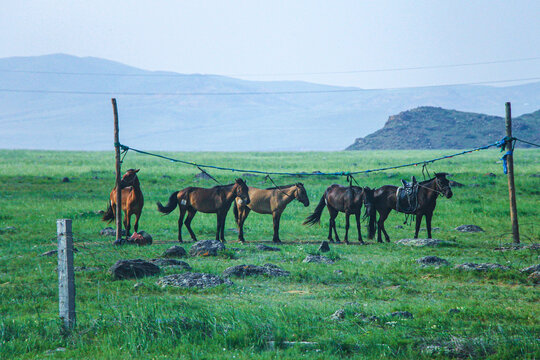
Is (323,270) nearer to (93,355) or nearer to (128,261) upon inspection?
(128,261)

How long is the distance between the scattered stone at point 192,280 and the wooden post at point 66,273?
3.43 meters

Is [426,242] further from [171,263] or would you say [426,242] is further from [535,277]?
[171,263]

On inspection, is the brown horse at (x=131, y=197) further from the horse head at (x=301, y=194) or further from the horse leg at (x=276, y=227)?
the horse head at (x=301, y=194)

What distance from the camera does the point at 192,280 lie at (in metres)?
11.8

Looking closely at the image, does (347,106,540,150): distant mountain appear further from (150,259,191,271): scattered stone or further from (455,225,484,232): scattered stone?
(150,259,191,271): scattered stone

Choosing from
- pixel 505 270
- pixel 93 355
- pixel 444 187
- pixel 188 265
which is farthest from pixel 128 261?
pixel 444 187

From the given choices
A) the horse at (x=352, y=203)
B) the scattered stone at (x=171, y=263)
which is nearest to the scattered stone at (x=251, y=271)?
the scattered stone at (x=171, y=263)

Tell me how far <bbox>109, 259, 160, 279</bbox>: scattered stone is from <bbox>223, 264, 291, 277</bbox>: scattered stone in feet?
5.42

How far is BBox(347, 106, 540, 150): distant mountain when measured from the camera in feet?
450

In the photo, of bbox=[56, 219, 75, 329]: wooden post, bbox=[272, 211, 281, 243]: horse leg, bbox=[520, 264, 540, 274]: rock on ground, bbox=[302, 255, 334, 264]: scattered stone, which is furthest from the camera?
bbox=[272, 211, 281, 243]: horse leg

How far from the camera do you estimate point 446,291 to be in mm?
11258

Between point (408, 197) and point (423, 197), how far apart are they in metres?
0.49

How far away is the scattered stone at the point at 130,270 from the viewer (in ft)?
41.4

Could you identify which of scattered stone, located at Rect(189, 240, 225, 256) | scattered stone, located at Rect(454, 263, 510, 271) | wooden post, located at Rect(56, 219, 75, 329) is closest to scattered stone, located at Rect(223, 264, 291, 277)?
scattered stone, located at Rect(189, 240, 225, 256)
